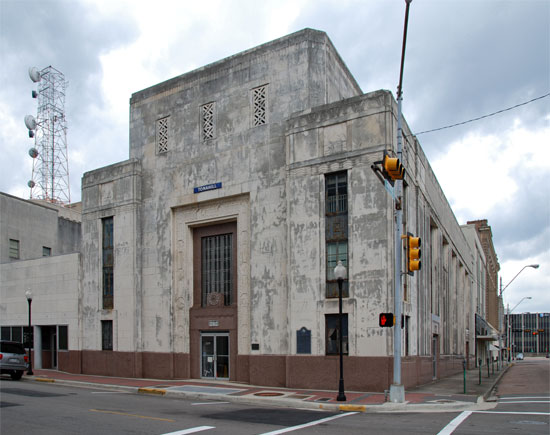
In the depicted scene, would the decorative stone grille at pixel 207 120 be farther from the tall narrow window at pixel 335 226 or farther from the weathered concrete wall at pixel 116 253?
the tall narrow window at pixel 335 226

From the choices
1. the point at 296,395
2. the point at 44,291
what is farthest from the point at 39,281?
the point at 296,395

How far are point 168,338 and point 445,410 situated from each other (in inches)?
582

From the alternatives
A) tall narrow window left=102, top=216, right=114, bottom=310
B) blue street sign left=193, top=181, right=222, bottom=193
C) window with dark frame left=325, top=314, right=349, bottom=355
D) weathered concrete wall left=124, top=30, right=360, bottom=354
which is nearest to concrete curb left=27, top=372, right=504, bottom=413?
window with dark frame left=325, top=314, right=349, bottom=355

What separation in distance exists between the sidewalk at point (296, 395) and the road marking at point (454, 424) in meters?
1.14

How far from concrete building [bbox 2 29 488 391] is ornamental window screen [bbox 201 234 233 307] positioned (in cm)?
7

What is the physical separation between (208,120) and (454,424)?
61.6ft

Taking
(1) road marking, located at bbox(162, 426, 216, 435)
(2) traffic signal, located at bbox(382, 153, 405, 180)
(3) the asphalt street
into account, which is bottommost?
(3) the asphalt street

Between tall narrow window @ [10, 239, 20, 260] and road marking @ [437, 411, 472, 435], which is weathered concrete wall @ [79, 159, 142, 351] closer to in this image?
tall narrow window @ [10, 239, 20, 260]

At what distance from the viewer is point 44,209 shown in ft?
141

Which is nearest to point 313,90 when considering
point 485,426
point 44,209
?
point 485,426

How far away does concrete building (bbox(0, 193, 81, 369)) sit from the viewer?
32.1 metres

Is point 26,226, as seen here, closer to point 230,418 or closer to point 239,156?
point 239,156

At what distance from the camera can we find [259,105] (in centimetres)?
2572

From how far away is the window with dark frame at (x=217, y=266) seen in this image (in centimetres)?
2634
